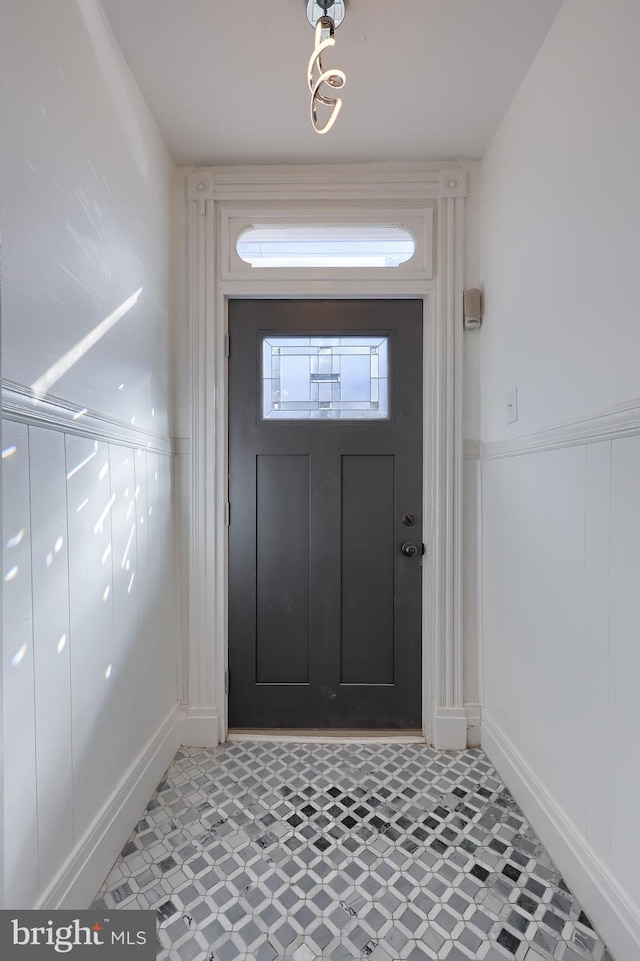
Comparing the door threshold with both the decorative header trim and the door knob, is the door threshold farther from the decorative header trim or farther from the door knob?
the decorative header trim

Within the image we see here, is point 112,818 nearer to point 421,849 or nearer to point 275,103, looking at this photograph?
point 421,849

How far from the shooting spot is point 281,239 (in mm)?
1948

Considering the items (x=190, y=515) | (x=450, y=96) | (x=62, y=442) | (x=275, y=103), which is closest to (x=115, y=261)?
(x=62, y=442)

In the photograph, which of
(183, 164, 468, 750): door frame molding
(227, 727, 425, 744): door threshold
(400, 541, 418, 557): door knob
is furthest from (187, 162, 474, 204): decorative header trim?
(227, 727, 425, 744): door threshold

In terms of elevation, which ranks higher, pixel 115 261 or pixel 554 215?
pixel 554 215

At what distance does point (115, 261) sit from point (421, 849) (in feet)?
6.34

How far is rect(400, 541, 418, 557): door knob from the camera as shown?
1940 millimetres

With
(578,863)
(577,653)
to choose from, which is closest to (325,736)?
(578,863)

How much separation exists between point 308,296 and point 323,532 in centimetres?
98

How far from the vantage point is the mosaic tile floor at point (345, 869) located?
1067 mm

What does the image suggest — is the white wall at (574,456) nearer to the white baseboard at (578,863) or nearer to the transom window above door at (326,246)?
the white baseboard at (578,863)

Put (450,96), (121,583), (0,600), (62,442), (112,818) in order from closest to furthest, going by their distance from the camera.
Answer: (0,600) → (62,442) → (112,818) → (121,583) → (450,96)

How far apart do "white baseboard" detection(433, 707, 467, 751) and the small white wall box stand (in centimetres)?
156

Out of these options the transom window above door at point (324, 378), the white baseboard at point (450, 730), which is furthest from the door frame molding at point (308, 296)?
the transom window above door at point (324, 378)
